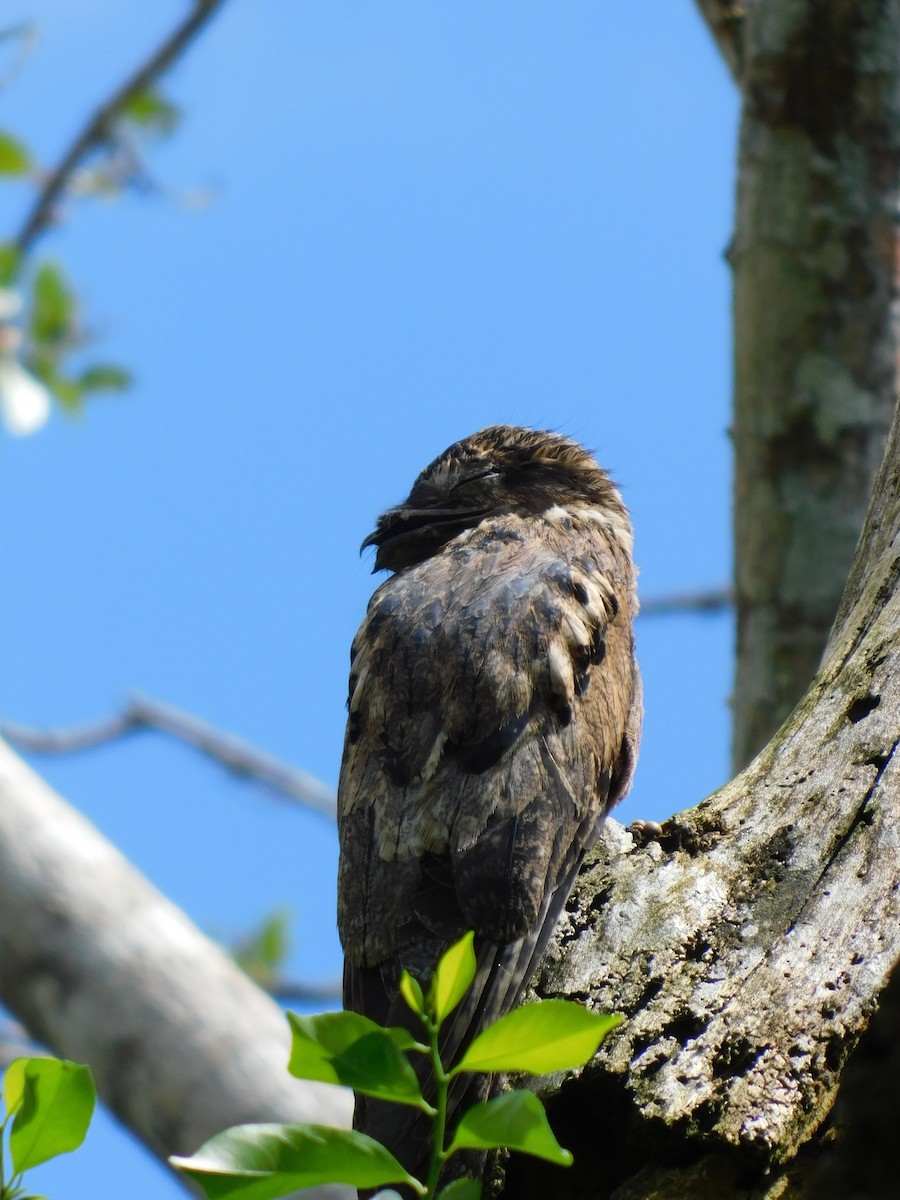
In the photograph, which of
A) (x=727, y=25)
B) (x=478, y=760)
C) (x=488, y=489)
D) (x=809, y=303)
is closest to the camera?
(x=478, y=760)

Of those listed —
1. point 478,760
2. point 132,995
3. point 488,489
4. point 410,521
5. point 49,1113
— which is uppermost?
point 488,489

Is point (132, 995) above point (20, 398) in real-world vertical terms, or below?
below

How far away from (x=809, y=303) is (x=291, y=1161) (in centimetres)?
496

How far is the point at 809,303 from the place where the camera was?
5.70 m

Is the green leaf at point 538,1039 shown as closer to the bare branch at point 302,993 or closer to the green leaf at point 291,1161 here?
the green leaf at point 291,1161

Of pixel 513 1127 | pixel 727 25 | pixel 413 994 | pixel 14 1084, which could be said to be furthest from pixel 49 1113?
pixel 727 25

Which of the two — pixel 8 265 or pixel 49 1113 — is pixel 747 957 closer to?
pixel 49 1113

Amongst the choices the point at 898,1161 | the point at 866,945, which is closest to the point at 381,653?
the point at 866,945

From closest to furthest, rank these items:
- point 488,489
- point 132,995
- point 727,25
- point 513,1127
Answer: point 513,1127
point 488,489
point 132,995
point 727,25

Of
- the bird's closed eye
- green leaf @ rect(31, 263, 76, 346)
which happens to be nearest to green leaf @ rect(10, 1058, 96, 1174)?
the bird's closed eye

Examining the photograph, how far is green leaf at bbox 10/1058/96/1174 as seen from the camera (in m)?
1.65

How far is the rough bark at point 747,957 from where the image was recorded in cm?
234

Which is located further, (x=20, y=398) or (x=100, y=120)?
(x=100, y=120)

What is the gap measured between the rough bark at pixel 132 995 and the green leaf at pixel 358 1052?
3261 millimetres
